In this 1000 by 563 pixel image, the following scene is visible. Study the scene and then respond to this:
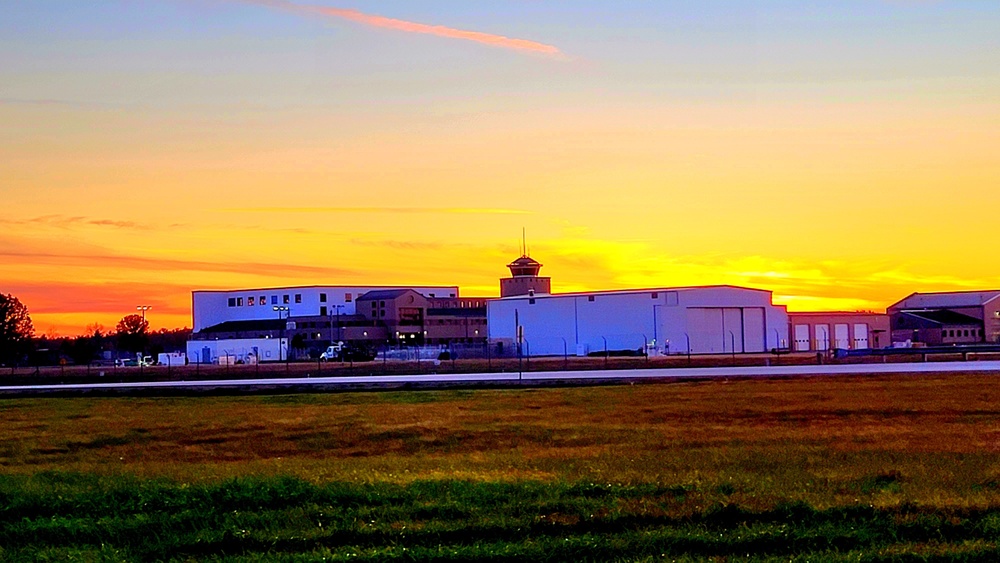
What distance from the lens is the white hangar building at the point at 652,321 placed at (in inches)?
4094

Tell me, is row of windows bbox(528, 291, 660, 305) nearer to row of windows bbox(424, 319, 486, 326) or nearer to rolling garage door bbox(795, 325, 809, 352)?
rolling garage door bbox(795, 325, 809, 352)

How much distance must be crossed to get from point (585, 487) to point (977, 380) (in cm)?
3539

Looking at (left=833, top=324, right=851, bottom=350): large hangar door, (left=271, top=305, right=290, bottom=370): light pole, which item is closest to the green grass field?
(left=833, top=324, right=851, bottom=350): large hangar door

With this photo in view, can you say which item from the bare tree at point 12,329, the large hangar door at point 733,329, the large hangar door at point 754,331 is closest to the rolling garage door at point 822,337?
the large hangar door at point 754,331

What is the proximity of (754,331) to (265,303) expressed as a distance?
6219 centimetres

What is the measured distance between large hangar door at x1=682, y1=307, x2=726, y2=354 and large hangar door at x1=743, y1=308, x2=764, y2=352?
293cm

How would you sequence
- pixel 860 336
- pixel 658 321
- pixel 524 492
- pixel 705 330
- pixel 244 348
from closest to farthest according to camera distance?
pixel 524 492 < pixel 658 321 < pixel 705 330 < pixel 860 336 < pixel 244 348

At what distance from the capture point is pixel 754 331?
108 meters

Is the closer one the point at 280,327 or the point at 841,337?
the point at 841,337

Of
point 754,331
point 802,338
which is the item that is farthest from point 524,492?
point 802,338

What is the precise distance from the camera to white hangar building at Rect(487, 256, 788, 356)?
104 m

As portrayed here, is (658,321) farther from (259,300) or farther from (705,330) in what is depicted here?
(259,300)

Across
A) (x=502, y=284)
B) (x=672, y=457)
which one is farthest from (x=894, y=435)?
(x=502, y=284)

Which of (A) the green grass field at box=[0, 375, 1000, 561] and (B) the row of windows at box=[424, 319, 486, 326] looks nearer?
(A) the green grass field at box=[0, 375, 1000, 561]
